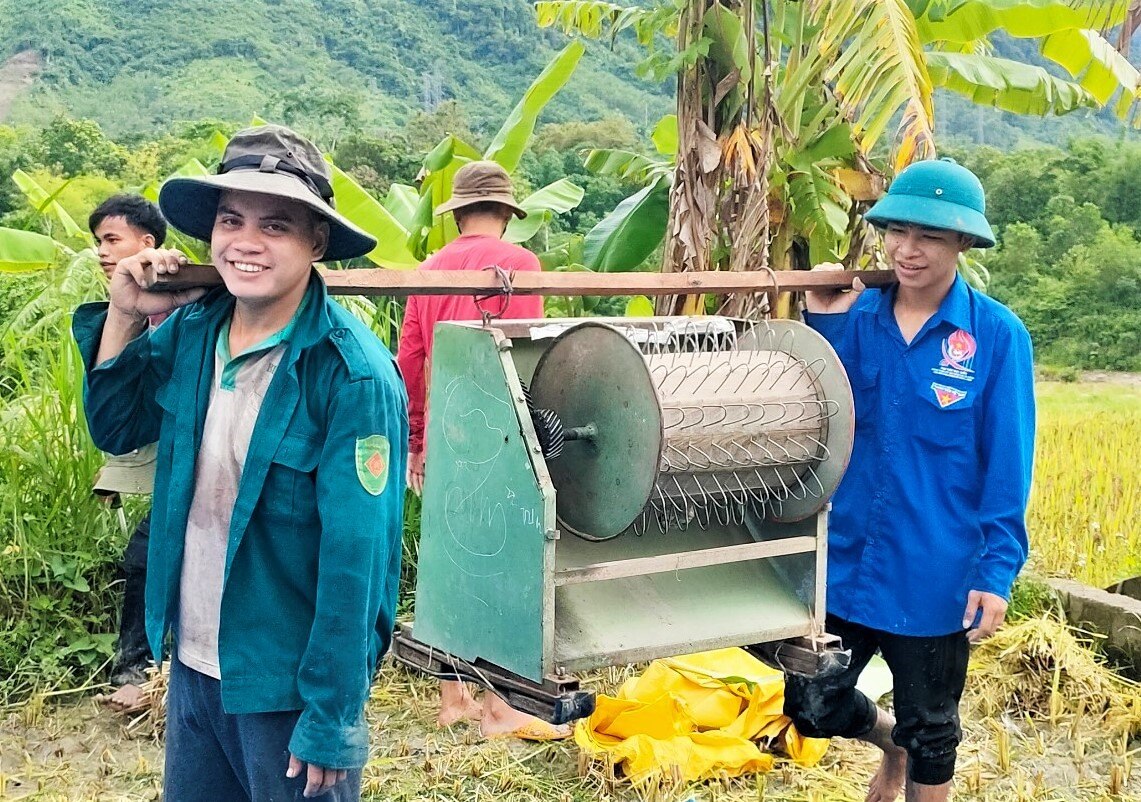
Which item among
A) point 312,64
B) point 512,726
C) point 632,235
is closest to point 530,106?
point 632,235

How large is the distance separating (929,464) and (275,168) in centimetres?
193

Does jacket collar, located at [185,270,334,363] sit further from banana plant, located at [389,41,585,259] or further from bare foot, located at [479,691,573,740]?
banana plant, located at [389,41,585,259]

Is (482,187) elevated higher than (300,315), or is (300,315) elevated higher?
(482,187)

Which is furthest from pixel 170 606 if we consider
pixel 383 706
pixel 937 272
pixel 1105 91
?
pixel 1105 91

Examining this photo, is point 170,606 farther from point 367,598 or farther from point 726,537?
point 726,537

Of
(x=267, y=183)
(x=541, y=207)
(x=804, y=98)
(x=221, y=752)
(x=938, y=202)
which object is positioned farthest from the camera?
(x=541, y=207)

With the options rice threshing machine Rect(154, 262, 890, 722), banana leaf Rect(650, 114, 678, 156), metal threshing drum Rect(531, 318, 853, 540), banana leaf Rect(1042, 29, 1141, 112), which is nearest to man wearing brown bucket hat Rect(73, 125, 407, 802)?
rice threshing machine Rect(154, 262, 890, 722)

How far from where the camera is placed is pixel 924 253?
3.09 meters

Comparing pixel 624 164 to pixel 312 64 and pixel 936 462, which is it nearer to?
pixel 936 462

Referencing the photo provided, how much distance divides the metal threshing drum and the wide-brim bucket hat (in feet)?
1.31

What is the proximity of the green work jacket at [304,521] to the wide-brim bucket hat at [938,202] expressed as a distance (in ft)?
4.90

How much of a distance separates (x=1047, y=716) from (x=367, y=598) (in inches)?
138

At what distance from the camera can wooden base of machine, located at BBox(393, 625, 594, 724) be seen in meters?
2.45

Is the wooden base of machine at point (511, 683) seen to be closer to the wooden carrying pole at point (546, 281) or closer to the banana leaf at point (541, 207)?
the wooden carrying pole at point (546, 281)
